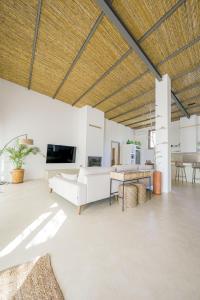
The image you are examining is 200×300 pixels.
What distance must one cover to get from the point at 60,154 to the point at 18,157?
1.84 metres

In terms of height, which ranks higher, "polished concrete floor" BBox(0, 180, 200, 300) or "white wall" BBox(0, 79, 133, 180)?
"white wall" BBox(0, 79, 133, 180)

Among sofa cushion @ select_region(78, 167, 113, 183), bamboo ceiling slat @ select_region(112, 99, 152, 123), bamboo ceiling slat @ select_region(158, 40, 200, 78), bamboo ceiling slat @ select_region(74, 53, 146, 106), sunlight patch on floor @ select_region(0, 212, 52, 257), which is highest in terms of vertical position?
bamboo ceiling slat @ select_region(74, 53, 146, 106)

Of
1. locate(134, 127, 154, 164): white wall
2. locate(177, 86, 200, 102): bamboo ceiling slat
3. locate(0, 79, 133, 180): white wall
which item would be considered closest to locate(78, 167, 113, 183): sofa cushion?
locate(0, 79, 133, 180): white wall

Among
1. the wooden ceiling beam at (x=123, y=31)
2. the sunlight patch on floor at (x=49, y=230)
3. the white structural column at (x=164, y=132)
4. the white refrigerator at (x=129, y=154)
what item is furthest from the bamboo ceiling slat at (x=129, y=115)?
the sunlight patch on floor at (x=49, y=230)

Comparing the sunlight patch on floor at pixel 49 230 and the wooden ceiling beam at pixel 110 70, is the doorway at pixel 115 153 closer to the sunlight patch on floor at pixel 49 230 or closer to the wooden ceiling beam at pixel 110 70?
the wooden ceiling beam at pixel 110 70

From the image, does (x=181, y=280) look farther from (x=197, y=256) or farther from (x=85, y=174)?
(x=85, y=174)

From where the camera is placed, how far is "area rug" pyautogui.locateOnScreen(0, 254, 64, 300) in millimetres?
929

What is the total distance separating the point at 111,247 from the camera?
4.86ft

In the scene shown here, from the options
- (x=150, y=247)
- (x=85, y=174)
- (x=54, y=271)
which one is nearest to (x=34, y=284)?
(x=54, y=271)

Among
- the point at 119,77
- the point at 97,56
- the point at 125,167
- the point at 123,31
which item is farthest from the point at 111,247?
the point at 119,77

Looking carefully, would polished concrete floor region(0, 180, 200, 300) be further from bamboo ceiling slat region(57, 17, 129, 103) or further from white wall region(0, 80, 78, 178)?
bamboo ceiling slat region(57, 17, 129, 103)

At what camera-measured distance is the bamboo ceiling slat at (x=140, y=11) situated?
94.9 inches

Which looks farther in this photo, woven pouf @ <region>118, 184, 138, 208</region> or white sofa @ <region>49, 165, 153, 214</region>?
woven pouf @ <region>118, 184, 138, 208</region>

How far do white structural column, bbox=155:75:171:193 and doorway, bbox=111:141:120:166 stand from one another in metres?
4.82
